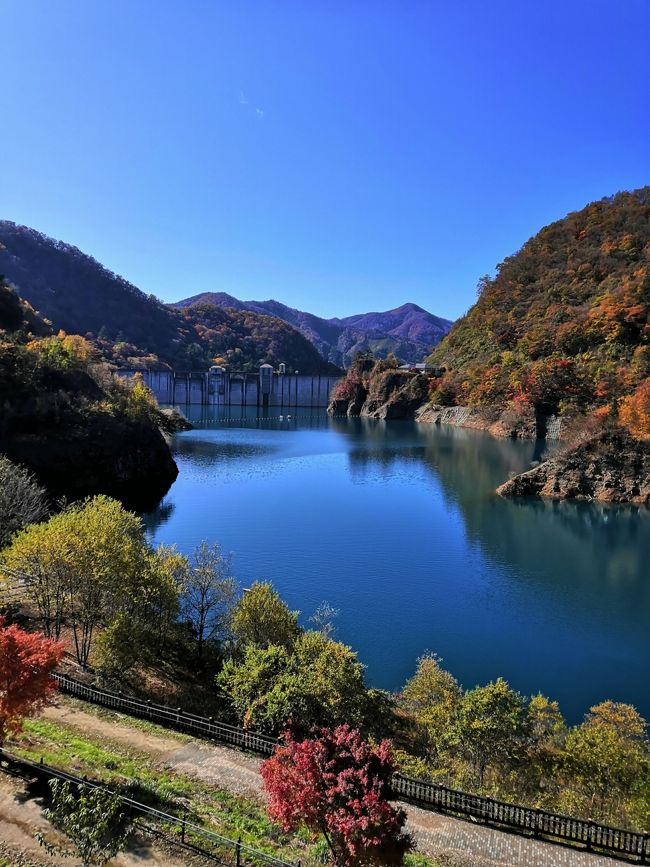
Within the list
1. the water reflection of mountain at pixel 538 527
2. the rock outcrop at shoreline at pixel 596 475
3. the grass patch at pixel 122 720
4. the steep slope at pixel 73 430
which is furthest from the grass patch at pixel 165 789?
the rock outcrop at shoreline at pixel 596 475

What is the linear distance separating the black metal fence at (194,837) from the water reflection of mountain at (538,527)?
1083 inches

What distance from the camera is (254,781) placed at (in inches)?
480

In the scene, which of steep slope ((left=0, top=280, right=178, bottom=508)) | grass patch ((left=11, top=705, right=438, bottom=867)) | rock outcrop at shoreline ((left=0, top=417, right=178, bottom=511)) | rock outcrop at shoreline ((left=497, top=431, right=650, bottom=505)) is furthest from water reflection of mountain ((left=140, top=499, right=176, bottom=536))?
rock outcrop at shoreline ((left=497, top=431, right=650, bottom=505))

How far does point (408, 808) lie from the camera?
38.2 feet

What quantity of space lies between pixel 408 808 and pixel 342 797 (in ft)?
13.7

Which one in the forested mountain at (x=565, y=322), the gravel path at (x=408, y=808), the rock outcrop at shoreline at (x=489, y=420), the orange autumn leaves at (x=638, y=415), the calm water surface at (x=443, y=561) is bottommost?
the calm water surface at (x=443, y=561)

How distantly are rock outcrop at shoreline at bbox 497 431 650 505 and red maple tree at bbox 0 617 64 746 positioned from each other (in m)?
53.3

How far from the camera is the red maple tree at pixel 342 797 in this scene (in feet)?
26.6

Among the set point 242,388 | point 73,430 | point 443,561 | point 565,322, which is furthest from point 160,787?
point 242,388

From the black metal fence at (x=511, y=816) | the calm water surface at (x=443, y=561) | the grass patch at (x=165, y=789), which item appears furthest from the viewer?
the calm water surface at (x=443, y=561)

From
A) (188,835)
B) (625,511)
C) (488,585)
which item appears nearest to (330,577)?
(488,585)

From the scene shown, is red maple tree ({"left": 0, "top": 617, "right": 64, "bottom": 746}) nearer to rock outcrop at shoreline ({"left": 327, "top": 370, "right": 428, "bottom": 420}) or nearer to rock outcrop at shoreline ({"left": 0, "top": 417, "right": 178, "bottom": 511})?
rock outcrop at shoreline ({"left": 0, "top": 417, "right": 178, "bottom": 511})

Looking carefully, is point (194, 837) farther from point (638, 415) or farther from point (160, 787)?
point (638, 415)

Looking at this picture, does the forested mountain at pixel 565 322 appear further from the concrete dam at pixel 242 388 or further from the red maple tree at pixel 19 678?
the red maple tree at pixel 19 678
